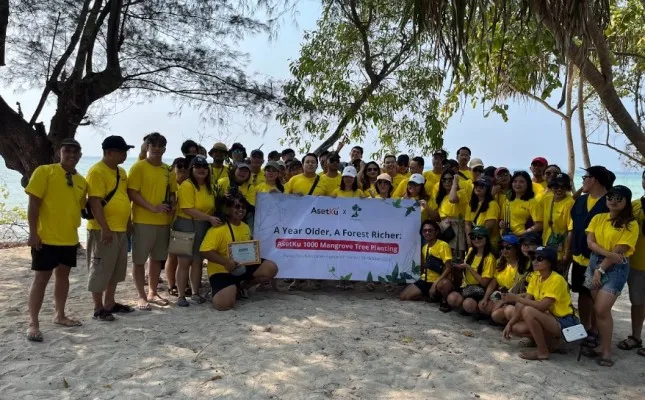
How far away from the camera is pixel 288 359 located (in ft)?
15.1

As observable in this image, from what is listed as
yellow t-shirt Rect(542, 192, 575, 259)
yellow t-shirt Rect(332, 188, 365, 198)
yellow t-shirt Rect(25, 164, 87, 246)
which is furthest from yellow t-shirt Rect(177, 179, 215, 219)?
yellow t-shirt Rect(542, 192, 575, 259)

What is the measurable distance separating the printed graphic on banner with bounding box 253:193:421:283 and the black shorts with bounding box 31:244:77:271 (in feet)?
7.75

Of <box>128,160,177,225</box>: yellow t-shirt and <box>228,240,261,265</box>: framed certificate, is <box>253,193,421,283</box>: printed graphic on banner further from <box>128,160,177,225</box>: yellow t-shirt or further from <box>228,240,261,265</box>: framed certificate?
<box>128,160,177,225</box>: yellow t-shirt

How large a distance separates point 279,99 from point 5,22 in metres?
4.27

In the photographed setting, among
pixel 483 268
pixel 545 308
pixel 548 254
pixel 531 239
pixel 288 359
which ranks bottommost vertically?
pixel 288 359

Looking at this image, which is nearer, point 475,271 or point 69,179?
point 69,179

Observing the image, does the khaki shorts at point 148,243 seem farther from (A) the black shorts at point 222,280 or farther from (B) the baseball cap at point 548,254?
(B) the baseball cap at point 548,254

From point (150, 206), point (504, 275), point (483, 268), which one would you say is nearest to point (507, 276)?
point (504, 275)

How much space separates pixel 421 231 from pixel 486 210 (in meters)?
0.86

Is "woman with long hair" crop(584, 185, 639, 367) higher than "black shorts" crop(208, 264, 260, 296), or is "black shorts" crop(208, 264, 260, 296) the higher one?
"woman with long hair" crop(584, 185, 639, 367)

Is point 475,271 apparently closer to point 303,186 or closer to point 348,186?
point 348,186

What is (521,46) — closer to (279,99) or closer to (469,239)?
(469,239)

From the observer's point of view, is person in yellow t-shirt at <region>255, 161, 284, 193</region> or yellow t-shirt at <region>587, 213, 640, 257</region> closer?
yellow t-shirt at <region>587, 213, 640, 257</region>

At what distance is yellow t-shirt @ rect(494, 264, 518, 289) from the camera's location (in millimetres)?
5547
